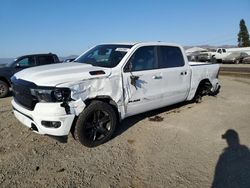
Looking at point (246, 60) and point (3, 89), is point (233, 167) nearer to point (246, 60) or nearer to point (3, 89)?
point (3, 89)

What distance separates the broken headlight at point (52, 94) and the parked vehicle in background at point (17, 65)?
7081 millimetres

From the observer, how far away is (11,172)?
12.7 feet

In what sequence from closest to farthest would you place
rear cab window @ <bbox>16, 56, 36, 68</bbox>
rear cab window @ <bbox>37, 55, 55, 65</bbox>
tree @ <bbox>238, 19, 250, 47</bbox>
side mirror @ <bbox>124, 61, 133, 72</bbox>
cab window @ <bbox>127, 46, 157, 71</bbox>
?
side mirror @ <bbox>124, 61, 133, 72</bbox> < cab window @ <bbox>127, 46, 157, 71</bbox> < rear cab window @ <bbox>16, 56, 36, 68</bbox> < rear cab window @ <bbox>37, 55, 55, 65</bbox> < tree @ <bbox>238, 19, 250, 47</bbox>

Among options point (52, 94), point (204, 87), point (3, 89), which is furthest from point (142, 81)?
point (3, 89)

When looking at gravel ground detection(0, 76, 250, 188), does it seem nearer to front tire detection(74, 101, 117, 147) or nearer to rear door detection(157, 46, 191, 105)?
front tire detection(74, 101, 117, 147)

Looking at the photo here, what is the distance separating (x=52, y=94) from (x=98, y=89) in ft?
2.77

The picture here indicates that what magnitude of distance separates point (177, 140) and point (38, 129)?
8.36 ft

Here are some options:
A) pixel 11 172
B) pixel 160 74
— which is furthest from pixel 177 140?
pixel 11 172

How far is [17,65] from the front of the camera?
11.0 meters

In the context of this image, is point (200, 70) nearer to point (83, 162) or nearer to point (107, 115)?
point (107, 115)

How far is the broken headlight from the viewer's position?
13.8ft

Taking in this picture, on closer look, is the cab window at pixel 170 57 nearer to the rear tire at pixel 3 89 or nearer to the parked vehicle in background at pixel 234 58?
the rear tire at pixel 3 89

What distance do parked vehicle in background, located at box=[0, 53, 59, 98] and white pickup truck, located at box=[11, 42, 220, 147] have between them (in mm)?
5750

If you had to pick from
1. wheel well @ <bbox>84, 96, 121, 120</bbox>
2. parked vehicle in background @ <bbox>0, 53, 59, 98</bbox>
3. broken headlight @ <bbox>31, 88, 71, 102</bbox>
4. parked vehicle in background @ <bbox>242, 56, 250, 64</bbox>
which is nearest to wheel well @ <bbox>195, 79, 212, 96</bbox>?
wheel well @ <bbox>84, 96, 121, 120</bbox>
